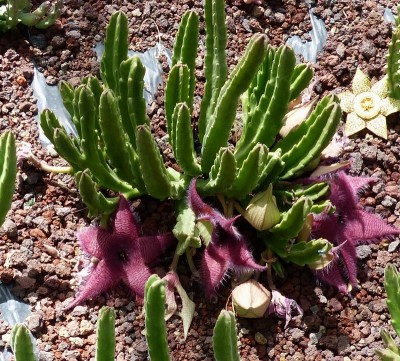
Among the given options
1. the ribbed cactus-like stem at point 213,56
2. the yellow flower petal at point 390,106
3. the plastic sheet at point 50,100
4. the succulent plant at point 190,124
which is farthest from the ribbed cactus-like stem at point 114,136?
the yellow flower petal at point 390,106

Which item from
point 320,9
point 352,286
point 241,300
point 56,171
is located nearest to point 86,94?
point 56,171

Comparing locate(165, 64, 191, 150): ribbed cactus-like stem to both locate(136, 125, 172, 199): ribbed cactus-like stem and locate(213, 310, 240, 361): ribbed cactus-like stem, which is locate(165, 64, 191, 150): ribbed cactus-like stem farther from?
locate(213, 310, 240, 361): ribbed cactus-like stem

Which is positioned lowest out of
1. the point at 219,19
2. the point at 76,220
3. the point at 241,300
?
the point at 241,300

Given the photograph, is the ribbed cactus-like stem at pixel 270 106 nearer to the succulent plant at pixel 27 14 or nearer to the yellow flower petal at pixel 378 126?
the yellow flower petal at pixel 378 126

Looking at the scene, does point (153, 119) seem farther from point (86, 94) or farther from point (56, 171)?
point (86, 94)

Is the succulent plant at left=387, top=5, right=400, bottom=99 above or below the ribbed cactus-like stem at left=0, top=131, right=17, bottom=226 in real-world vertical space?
above

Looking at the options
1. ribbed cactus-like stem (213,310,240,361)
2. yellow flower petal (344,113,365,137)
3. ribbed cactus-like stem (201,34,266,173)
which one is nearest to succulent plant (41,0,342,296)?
ribbed cactus-like stem (201,34,266,173)

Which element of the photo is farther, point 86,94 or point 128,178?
point 128,178
